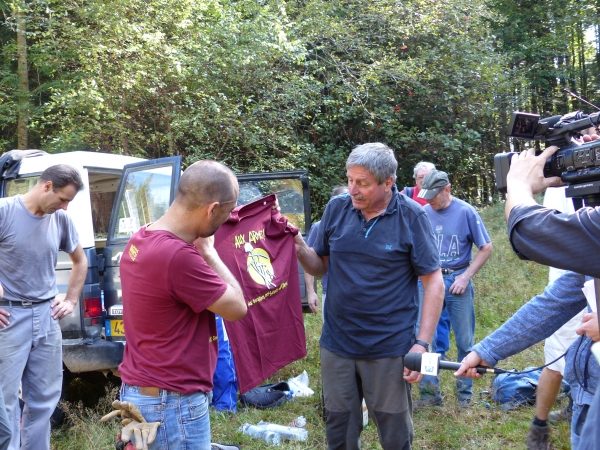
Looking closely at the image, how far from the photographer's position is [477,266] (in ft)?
17.9

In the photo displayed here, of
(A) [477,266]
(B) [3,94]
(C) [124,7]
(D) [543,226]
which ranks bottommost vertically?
(A) [477,266]

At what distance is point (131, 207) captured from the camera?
17.4 ft

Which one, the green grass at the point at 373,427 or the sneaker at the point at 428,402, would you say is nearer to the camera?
the green grass at the point at 373,427

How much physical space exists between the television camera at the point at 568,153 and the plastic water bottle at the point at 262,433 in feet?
10.5

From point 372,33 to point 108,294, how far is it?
33.3ft

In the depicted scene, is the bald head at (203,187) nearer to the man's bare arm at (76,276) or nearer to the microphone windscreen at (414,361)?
the microphone windscreen at (414,361)

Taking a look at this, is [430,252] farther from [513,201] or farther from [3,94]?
[3,94]

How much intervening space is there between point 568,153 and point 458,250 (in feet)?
12.5

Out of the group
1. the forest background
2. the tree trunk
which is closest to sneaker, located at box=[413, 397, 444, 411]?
the forest background

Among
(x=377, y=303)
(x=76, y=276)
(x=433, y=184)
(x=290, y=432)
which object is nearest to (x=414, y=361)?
(x=377, y=303)

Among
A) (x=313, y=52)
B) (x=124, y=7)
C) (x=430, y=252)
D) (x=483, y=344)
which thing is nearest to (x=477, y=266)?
(x=430, y=252)

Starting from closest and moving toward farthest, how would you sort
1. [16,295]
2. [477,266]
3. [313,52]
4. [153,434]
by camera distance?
[153,434]
[16,295]
[477,266]
[313,52]

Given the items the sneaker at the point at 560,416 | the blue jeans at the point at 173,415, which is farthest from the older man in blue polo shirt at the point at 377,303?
the sneaker at the point at 560,416

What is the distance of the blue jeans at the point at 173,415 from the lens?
246cm
